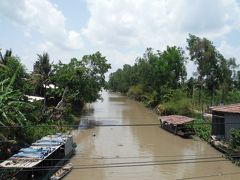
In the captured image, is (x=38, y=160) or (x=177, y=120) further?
(x=177, y=120)

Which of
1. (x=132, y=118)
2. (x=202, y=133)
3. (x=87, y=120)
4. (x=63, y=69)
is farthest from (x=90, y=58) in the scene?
(x=202, y=133)

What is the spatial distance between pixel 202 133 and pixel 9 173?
20.1 metres

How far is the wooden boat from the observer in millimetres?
20216

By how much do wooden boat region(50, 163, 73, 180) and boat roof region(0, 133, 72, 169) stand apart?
112cm

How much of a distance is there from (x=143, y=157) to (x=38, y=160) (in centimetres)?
1034

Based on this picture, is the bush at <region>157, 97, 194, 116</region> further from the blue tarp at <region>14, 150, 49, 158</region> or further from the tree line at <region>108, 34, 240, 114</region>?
the blue tarp at <region>14, 150, 49, 158</region>

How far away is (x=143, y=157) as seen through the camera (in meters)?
27.5

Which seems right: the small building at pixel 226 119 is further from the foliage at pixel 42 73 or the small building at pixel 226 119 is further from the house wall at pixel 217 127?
the foliage at pixel 42 73

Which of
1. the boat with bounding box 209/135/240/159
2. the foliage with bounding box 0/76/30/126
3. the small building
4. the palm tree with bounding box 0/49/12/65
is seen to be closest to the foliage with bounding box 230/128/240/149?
the boat with bounding box 209/135/240/159

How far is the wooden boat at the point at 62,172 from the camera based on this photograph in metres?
20.2

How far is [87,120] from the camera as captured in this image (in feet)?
156

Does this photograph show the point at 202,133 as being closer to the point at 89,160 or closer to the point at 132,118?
the point at 89,160

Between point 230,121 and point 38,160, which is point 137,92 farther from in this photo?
point 38,160

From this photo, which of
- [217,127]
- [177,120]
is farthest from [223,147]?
[177,120]
